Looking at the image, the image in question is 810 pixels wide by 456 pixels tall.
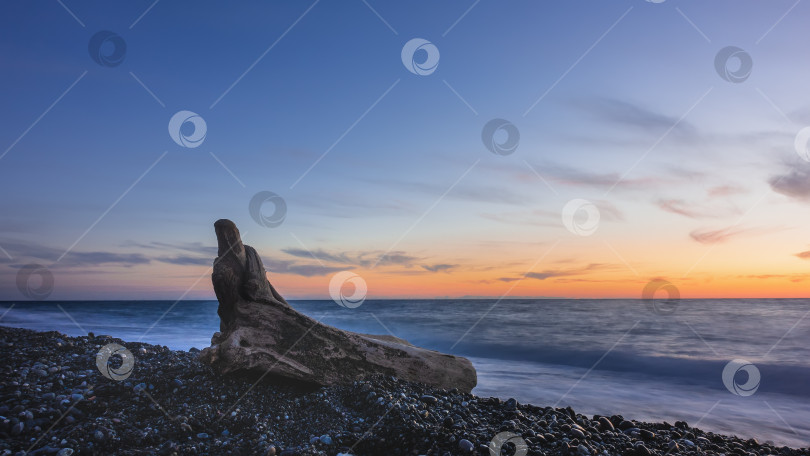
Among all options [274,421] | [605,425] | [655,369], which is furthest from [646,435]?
[655,369]

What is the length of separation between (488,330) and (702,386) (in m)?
13.9

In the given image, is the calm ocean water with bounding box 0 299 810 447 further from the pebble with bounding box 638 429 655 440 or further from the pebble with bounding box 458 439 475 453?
the pebble with bounding box 458 439 475 453

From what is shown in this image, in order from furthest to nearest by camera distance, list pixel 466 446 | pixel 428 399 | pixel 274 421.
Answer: pixel 428 399 < pixel 274 421 < pixel 466 446

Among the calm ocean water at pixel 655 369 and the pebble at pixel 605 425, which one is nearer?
the pebble at pixel 605 425

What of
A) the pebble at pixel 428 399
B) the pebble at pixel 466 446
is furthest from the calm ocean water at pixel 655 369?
Result: the pebble at pixel 466 446

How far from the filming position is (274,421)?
5.50 m

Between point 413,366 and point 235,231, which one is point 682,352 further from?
point 235,231

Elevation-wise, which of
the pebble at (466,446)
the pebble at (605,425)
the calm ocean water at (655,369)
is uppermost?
the calm ocean water at (655,369)

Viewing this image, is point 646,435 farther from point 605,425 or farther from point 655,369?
point 655,369

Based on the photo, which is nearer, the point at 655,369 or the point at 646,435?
the point at 646,435

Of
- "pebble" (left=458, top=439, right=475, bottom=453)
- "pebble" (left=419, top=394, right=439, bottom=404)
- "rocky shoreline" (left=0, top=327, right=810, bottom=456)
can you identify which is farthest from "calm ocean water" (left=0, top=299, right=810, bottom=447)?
"pebble" (left=458, top=439, right=475, bottom=453)

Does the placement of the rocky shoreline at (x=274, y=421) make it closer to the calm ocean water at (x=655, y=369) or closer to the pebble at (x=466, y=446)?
the pebble at (x=466, y=446)

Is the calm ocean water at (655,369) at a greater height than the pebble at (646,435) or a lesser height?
greater

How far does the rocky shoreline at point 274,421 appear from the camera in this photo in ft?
15.8
